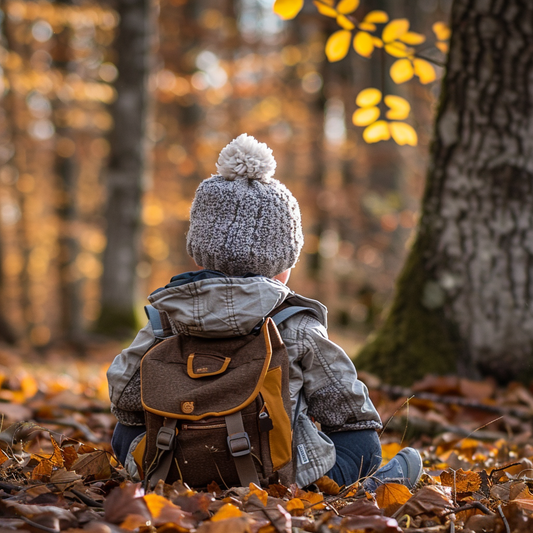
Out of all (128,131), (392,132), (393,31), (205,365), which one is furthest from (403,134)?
(128,131)

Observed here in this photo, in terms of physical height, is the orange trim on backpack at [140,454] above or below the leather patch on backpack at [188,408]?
below

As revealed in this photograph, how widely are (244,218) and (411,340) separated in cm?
211

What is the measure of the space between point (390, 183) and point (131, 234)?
259 inches

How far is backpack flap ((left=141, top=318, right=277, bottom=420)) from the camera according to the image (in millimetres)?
1644

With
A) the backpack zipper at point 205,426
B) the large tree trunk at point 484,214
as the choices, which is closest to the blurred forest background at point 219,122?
the large tree trunk at point 484,214

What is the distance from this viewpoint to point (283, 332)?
1.85 meters

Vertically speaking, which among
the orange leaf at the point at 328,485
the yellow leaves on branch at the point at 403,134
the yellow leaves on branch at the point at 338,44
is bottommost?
the orange leaf at the point at 328,485

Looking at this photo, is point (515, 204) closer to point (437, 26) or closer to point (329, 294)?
point (437, 26)

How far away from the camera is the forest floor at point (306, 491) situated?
4.57ft

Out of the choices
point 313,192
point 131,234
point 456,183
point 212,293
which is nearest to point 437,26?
point 456,183

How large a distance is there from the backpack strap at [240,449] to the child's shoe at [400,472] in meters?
0.42

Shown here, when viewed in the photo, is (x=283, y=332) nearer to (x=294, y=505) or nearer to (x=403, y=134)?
(x=294, y=505)

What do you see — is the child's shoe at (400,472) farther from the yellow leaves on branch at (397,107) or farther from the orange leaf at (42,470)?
the yellow leaves on branch at (397,107)

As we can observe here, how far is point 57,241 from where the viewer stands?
46.2 feet
